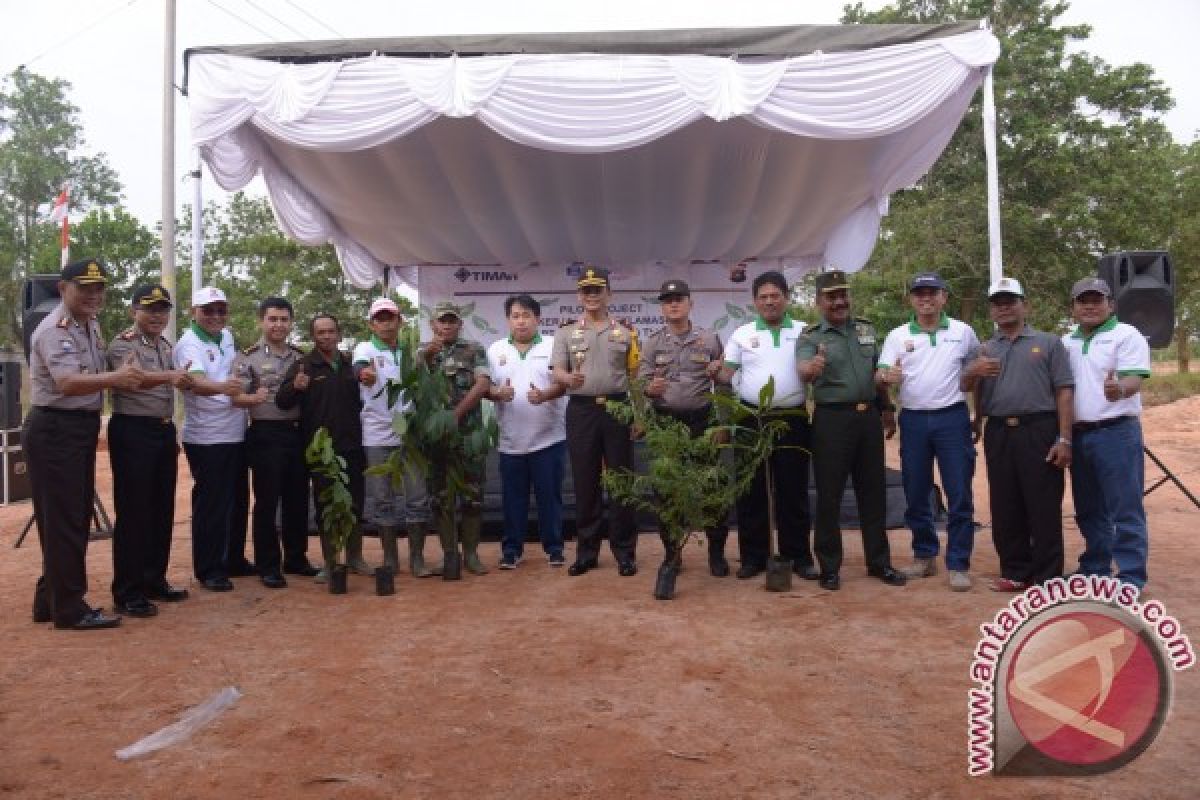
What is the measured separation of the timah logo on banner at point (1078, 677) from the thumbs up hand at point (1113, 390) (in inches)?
76.8

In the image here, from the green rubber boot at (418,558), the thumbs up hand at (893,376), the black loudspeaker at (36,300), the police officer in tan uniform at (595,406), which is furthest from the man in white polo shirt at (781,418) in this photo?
the black loudspeaker at (36,300)

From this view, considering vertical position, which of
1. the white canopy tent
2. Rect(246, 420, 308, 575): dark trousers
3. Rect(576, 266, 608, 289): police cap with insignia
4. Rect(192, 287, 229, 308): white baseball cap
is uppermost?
the white canopy tent

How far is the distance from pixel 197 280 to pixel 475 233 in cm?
272

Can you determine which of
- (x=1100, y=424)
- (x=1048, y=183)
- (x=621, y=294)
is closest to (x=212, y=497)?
(x=1100, y=424)

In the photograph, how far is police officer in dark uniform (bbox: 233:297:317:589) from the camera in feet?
14.1

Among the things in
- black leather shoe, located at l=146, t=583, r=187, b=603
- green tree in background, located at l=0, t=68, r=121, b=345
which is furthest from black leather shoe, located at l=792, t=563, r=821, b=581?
green tree in background, located at l=0, t=68, r=121, b=345

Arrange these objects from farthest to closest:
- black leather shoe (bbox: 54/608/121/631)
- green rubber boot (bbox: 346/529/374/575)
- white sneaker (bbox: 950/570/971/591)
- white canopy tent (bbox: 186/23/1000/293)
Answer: white canopy tent (bbox: 186/23/1000/293) → green rubber boot (bbox: 346/529/374/575) → white sneaker (bbox: 950/570/971/591) → black leather shoe (bbox: 54/608/121/631)

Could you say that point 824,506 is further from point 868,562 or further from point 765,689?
point 765,689

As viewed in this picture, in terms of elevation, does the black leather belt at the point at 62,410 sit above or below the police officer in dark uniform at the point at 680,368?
below

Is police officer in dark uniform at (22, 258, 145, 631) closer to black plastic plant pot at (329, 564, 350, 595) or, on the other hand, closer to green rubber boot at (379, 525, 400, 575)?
black plastic plant pot at (329, 564, 350, 595)

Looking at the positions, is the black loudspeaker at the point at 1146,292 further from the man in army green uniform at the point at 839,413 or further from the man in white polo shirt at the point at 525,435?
the man in white polo shirt at the point at 525,435

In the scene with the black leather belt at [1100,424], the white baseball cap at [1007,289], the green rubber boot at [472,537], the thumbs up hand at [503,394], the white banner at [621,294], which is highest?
the white banner at [621,294]

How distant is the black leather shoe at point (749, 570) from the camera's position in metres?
4.36

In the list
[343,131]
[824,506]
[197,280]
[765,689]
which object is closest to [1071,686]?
[765,689]
